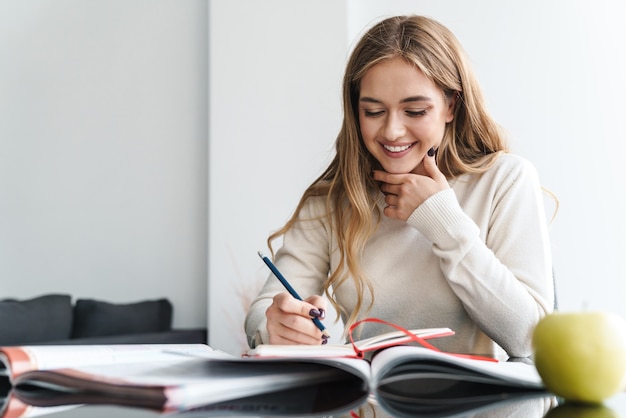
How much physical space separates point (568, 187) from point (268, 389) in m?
2.71

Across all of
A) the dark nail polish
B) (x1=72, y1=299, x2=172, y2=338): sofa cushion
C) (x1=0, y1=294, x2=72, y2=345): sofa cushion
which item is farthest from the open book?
(x1=72, y1=299, x2=172, y2=338): sofa cushion

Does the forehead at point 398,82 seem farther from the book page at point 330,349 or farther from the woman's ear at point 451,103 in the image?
the book page at point 330,349

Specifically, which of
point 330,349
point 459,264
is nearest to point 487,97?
point 459,264

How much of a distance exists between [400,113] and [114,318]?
2.24m

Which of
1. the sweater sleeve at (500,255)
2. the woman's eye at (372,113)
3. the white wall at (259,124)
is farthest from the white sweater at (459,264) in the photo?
the white wall at (259,124)

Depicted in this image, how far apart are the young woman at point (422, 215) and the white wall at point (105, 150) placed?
226 cm

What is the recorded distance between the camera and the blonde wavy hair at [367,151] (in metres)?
1.70

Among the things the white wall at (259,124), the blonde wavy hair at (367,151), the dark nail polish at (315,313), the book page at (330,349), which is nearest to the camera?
the book page at (330,349)

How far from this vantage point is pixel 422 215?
1.55 meters

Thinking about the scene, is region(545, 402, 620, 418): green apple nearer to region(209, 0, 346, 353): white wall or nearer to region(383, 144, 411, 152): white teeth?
region(383, 144, 411, 152): white teeth

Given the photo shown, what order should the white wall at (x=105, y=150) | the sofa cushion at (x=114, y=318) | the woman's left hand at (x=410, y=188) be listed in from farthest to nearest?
the white wall at (x=105, y=150) < the sofa cushion at (x=114, y=318) < the woman's left hand at (x=410, y=188)

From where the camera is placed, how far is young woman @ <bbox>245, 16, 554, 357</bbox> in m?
1.50

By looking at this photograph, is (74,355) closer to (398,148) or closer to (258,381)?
(258,381)

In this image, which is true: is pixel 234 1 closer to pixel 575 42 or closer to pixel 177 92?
pixel 177 92
